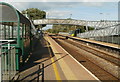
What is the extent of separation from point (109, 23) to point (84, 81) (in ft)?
150

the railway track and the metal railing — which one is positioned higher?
the metal railing

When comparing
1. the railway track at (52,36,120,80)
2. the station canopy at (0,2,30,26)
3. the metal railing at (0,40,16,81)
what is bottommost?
the railway track at (52,36,120,80)

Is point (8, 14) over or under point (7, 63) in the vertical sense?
over

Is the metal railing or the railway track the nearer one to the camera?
the metal railing

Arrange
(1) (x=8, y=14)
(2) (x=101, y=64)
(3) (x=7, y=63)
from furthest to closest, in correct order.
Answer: (2) (x=101, y=64) → (1) (x=8, y=14) → (3) (x=7, y=63)

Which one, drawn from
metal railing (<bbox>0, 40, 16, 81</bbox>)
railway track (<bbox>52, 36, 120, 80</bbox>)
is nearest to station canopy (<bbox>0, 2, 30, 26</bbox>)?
metal railing (<bbox>0, 40, 16, 81</bbox>)

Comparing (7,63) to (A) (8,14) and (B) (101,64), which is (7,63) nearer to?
(A) (8,14)

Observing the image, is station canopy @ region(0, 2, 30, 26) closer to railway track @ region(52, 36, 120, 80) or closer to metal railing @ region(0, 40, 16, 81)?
metal railing @ region(0, 40, 16, 81)

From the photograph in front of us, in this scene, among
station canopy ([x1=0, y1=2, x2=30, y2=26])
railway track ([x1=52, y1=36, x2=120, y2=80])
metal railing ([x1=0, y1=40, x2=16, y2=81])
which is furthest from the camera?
railway track ([x1=52, y1=36, x2=120, y2=80])

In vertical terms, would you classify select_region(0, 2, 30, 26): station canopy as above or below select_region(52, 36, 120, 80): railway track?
above

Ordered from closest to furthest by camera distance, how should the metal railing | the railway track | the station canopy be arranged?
1. the metal railing
2. the station canopy
3. the railway track

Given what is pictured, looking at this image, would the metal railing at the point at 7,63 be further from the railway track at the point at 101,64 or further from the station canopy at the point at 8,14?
the railway track at the point at 101,64

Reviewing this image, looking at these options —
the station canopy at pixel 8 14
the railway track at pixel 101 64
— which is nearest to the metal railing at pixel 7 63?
the station canopy at pixel 8 14

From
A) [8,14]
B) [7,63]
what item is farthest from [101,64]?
[7,63]
